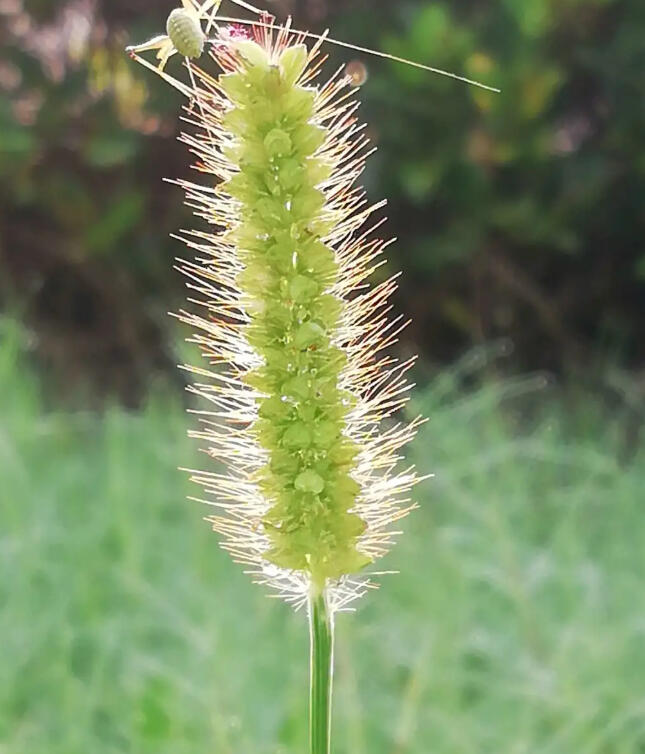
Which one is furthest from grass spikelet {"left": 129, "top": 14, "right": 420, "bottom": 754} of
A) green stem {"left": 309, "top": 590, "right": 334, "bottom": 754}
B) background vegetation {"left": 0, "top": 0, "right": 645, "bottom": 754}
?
background vegetation {"left": 0, "top": 0, "right": 645, "bottom": 754}

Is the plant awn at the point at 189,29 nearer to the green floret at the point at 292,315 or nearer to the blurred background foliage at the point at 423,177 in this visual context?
the green floret at the point at 292,315

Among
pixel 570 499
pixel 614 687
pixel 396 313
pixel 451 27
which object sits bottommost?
pixel 614 687

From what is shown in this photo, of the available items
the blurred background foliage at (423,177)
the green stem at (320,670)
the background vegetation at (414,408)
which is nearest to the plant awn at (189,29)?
the green stem at (320,670)

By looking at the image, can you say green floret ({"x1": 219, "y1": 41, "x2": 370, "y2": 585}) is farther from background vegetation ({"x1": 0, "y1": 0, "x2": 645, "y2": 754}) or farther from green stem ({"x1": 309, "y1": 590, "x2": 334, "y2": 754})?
background vegetation ({"x1": 0, "y1": 0, "x2": 645, "y2": 754})

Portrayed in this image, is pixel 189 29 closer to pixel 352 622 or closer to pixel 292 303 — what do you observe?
pixel 292 303

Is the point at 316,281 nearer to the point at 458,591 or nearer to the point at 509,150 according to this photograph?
the point at 458,591

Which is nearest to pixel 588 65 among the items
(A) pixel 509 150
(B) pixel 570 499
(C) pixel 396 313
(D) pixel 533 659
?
(A) pixel 509 150

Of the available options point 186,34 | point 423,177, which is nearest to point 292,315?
point 186,34
